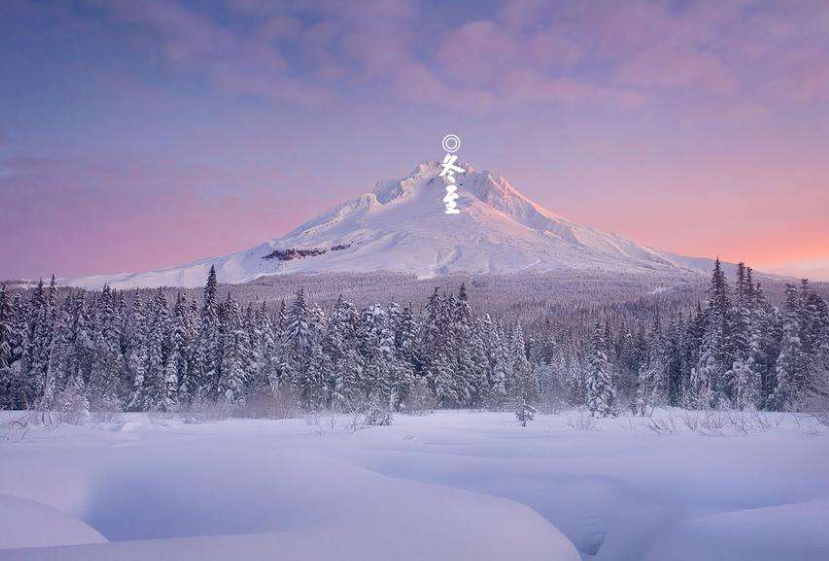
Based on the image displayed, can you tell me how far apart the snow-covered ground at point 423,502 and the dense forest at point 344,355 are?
28524 millimetres

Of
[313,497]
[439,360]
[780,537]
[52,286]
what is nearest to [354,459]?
[313,497]

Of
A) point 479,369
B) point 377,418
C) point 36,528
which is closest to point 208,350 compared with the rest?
point 479,369

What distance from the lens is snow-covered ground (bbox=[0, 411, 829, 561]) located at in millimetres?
3592

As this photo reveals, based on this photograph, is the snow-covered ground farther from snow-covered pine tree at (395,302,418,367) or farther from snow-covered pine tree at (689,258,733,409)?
snow-covered pine tree at (689,258,733,409)

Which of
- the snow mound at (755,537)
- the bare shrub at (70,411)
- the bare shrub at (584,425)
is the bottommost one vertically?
the bare shrub at (70,411)

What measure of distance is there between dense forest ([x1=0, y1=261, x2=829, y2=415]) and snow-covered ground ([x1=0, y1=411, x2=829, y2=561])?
28524 mm

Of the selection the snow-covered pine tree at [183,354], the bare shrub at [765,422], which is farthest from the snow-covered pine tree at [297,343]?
the bare shrub at [765,422]

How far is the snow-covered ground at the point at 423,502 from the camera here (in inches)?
141

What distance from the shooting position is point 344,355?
1597 inches

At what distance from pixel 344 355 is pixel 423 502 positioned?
1434 inches

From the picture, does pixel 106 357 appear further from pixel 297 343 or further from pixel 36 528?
pixel 36 528

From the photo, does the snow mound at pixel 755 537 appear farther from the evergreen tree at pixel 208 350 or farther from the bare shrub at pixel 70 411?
the evergreen tree at pixel 208 350

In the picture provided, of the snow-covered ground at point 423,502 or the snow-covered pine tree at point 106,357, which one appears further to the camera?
the snow-covered pine tree at point 106,357

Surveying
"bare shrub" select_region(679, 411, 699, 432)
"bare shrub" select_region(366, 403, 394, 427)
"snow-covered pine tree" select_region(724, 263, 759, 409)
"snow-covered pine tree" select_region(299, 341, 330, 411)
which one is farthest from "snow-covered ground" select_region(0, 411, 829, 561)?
"snow-covered pine tree" select_region(724, 263, 759, 409)
